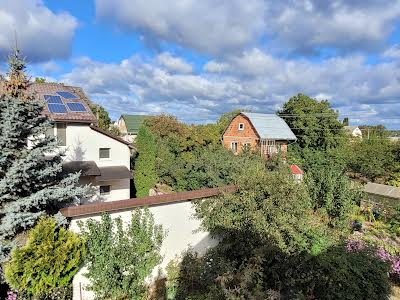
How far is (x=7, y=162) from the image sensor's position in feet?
23.6

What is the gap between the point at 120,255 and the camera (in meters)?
7.13

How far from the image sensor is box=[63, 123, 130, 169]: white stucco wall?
1543 centimetres

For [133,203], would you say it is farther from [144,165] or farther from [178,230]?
[144,165]

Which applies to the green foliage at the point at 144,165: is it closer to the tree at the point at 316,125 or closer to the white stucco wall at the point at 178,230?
the white stucco wall at the point at 178,230

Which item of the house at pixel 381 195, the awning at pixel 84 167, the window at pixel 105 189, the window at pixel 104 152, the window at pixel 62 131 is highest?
the window at pixel 62 131

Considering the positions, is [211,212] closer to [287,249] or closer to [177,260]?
[177,260]

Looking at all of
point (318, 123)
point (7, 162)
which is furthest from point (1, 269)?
point (318, 123)

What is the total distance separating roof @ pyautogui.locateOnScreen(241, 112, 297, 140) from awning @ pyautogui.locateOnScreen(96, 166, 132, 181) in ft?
56.6

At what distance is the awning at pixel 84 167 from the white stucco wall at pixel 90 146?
0.41 m

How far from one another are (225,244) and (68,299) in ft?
14.6

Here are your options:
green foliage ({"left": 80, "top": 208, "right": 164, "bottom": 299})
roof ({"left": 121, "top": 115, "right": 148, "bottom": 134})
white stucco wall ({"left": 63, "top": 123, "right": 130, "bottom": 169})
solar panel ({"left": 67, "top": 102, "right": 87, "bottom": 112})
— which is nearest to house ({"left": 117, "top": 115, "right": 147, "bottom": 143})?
roof ({"left": 121, "top": 115, "right": 148, "bottom": 134})

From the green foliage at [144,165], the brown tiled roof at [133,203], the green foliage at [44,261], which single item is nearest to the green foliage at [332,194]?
the brown tiled roof at [133,203]

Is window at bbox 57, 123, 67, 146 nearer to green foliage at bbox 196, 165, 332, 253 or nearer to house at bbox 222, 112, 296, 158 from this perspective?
green foliage at bbox 196, 165, 332, 253

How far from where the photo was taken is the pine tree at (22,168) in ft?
22.4
